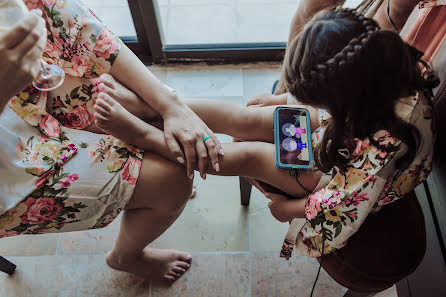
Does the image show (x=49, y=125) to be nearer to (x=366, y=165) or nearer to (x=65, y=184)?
(x=65, y=184)

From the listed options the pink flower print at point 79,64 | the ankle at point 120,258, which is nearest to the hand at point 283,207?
the ankle at point 120,258

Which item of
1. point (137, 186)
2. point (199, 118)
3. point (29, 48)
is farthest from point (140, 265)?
point (29, 48)

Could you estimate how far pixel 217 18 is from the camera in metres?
1.74

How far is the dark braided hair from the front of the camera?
0.65 m

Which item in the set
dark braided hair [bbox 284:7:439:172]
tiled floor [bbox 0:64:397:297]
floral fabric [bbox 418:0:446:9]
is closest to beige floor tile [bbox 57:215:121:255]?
tiled floor [bbox 0:64:397:297]

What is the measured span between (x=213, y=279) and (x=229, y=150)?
1.63 ft

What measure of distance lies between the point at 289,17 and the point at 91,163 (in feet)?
4.12

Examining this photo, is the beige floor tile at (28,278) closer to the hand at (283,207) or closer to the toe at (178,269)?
the toe at (178,269)

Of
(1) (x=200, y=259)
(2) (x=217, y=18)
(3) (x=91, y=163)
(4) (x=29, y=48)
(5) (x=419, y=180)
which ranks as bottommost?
(1) (x=200, y=259)

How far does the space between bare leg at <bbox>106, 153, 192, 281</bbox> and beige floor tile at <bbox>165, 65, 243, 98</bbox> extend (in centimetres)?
72

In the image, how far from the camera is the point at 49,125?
34.1 inches

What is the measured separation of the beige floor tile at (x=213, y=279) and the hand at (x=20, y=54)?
79 cm

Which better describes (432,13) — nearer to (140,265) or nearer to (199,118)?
(199,118)

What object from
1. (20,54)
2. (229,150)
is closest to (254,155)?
(229,150)
